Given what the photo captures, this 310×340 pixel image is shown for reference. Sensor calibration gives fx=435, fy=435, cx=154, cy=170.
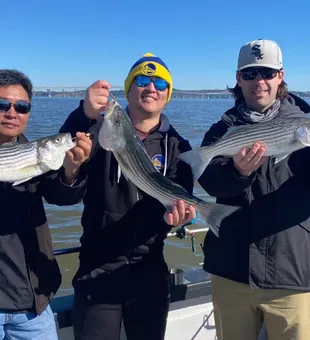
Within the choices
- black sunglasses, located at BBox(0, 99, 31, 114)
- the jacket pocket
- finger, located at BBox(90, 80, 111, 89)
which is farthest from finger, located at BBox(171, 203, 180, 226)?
black sunglasses, located at BBox(0, 99, 31, 114)

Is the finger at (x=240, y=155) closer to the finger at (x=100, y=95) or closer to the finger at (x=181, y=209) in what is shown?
the finger at (x=181, y=209)

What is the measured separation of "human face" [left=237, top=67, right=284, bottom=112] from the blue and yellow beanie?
0.66 meters

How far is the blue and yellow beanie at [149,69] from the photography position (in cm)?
373

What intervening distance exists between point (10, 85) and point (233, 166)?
1844 millimetres

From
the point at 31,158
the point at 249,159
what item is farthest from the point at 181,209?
Result: the point at 31,158

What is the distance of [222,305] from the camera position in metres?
3.61

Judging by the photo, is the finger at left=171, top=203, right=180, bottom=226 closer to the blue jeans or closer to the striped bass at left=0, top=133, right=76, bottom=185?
the striped bass at left=0, top=133, right=76, bottom=185

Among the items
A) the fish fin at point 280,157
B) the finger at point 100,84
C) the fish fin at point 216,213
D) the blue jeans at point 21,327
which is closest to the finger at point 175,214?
the fish fin at point 216,213

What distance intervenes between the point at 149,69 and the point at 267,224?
5.32ft

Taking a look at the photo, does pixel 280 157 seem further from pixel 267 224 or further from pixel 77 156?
pixel 77 156

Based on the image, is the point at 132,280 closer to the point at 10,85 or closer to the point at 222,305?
the point at 222,305

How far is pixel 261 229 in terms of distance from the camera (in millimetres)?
3430

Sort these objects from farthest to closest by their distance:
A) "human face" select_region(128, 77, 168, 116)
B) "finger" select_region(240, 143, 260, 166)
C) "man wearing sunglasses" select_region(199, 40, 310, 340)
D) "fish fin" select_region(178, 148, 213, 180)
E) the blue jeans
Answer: "human face" select_region(128, 77, 168, 116), "fish fin" select_region(178, 148, 213, 180), "man wearing sunglasses" select_region(199, 40, 310, 340), "finger" select_region(240, 143, 260, 166), the blue jeans

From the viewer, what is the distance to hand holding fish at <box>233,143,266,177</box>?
3.26 metres
